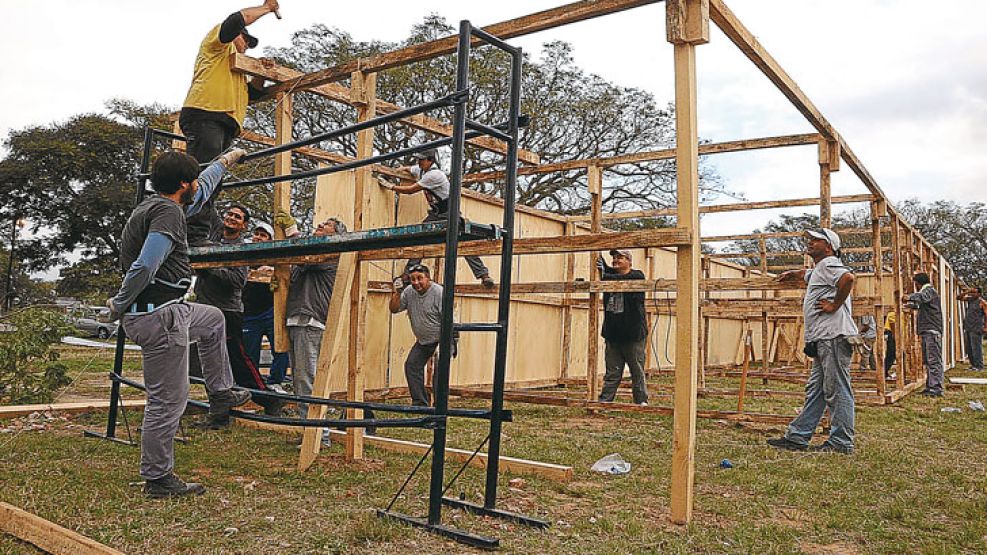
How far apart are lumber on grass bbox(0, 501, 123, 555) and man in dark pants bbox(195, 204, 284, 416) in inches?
116

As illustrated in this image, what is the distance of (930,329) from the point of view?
447 inches

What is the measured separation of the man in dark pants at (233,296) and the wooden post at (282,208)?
2.42ft

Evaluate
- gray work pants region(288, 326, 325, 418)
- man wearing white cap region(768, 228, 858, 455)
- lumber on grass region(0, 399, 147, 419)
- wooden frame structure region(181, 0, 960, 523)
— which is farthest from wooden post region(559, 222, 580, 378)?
lumber on grass region(0, 399, 147, 419)

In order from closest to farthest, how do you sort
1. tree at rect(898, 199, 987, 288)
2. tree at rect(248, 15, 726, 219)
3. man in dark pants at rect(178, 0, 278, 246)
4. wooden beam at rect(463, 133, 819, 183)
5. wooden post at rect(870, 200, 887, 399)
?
man in dark pants at rect(178, 0, 278, 246) → wooden beam at rect(463, 133, 819, 183) → wooden post at rect(870, 200, 887, 399) → tree at rect(248, 15, 726, 219) → tree at rect(898, 199, 987, 288)

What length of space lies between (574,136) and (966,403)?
663 inches

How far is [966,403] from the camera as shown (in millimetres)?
9641

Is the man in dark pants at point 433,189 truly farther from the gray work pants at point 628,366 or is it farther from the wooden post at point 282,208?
the gray work pants at point 628,366

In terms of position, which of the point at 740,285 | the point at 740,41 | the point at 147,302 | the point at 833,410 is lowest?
the point at 833,410

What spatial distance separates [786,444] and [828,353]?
84 centimetres

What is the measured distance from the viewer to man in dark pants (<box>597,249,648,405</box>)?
8055 mm

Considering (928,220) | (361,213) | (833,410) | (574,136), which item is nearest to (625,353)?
(833,410)

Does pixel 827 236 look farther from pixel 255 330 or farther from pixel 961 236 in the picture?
pixel 961 236

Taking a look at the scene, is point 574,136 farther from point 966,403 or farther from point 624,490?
point 624,490

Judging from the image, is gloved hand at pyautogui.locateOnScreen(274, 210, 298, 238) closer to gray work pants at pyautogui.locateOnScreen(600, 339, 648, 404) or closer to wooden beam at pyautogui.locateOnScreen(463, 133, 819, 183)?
wooden beam at pyautogui.locateOnScreen(463, 133, 819, 183)
